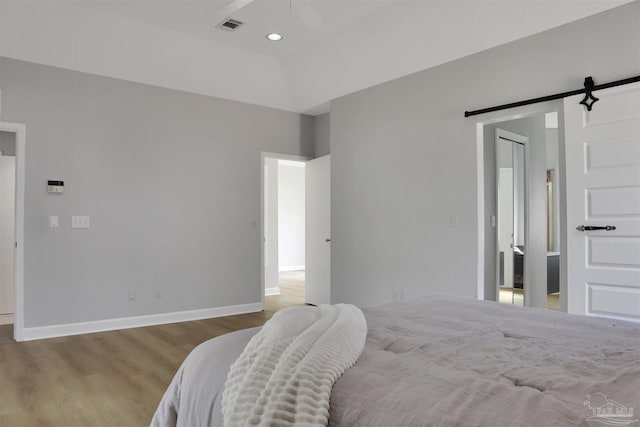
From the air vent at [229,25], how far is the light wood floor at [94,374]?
2.93 metres

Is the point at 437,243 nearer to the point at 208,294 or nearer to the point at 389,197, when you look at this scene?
the point at 389,197

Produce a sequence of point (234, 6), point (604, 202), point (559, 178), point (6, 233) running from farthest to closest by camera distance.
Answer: point (6, 233), point (559, 178), point (604, 202), point (234, 6)

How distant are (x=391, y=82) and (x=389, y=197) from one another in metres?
1.19

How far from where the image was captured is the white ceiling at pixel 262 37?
349 cm

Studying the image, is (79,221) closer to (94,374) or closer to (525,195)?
(94,374)

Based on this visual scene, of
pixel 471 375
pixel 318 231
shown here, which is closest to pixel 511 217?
pixel 318 231

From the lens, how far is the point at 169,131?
4.84m

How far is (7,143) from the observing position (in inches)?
211

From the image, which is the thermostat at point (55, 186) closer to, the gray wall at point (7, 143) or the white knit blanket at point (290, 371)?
the gray wall at point (7, 143)

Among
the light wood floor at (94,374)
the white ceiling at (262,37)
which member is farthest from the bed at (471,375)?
the white ceiling at (262,37)

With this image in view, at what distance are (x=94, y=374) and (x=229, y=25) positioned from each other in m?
3.16

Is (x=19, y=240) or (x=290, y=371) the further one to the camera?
(x=19, y=240)

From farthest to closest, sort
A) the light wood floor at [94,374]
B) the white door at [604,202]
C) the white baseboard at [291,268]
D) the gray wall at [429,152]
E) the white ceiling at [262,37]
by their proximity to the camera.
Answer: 1. the white baseboard at [291,268]
2. the white ceiling at [262,37]
3. the gray wall at [429,152]
4. the white door at [604,202]
5. the light wood floor at [94,374]

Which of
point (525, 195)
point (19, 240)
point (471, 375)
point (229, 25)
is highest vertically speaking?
point (229, 25)
